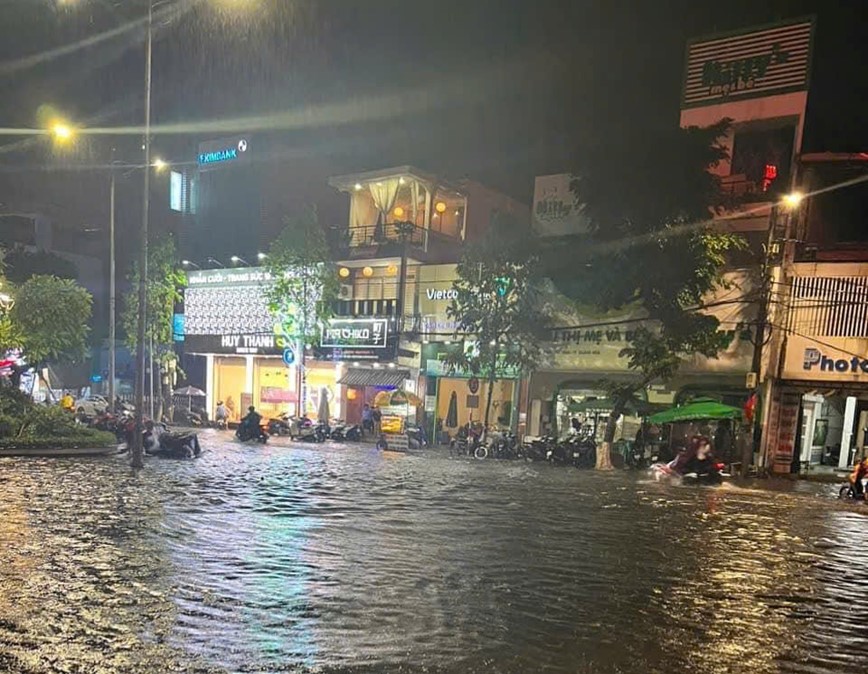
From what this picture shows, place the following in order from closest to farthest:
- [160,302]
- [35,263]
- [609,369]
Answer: [609,369] < [160,302] < [35,263]

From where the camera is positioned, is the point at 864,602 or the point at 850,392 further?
the point at 850,392

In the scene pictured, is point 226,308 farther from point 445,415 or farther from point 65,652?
point 65,652

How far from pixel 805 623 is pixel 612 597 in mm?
1982

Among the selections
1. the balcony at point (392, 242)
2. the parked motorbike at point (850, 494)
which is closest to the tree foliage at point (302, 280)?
the balcony at point (392, 242)

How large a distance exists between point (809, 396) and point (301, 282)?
887 inches

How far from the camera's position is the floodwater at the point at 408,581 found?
558cm

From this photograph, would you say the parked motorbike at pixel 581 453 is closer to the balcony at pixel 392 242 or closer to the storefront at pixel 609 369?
the storefront at pixel 609 369

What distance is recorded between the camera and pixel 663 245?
76.2 ft

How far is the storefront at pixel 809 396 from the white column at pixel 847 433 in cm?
Answer: 3

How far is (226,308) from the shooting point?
39094mm

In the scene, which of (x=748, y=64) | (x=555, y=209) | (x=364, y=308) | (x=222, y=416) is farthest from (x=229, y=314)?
(x=748, y=64)

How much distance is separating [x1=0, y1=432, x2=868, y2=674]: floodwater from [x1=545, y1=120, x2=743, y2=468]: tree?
29.6ft

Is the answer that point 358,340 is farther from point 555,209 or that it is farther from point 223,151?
point 223,151

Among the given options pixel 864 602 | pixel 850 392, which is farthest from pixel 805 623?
pixel 850 392
